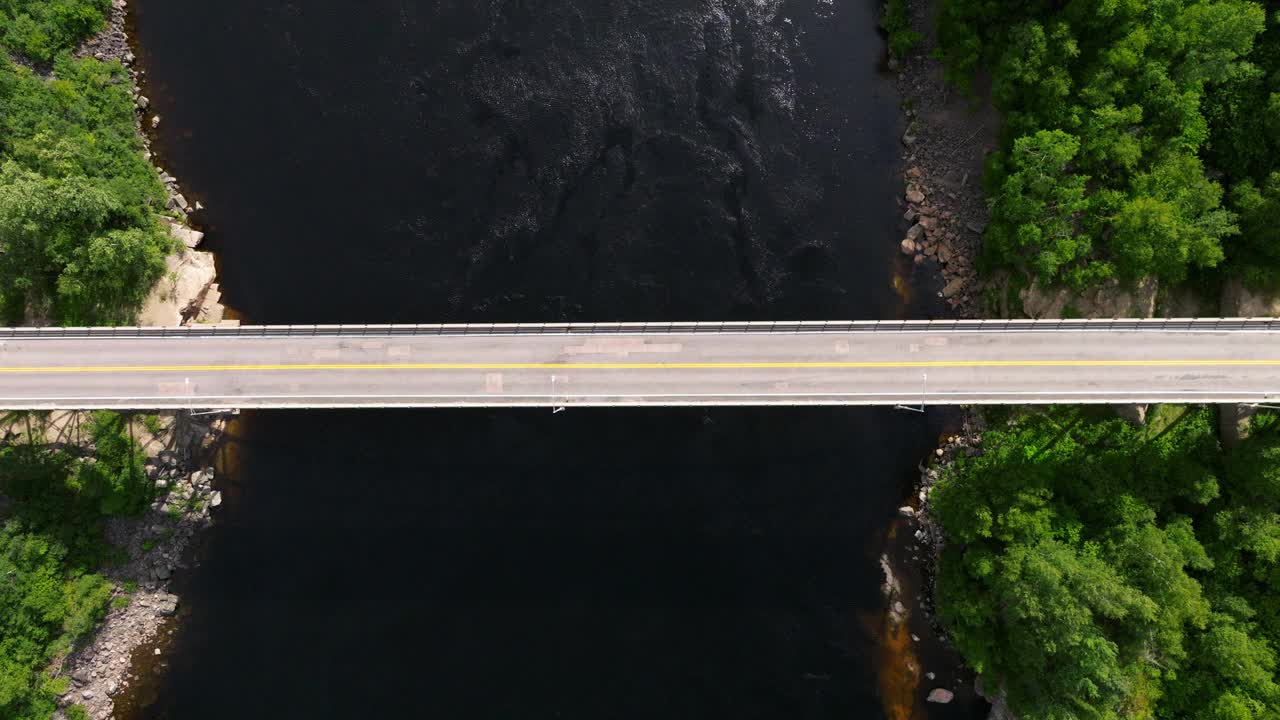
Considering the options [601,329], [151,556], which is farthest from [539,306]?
[151,556]

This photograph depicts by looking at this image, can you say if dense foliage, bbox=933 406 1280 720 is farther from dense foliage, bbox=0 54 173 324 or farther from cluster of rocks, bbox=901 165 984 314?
dense foliage, bbox=0 54 173 324

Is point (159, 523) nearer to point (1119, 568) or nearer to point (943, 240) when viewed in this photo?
point (943, 240)

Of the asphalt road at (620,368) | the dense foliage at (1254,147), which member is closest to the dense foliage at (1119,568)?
the asphalt road at (620,368)

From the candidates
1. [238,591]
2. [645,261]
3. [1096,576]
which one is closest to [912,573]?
[1096,576]

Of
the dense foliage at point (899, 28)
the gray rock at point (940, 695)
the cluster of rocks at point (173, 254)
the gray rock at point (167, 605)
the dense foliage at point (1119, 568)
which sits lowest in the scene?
the gray rock at point (940, 695)

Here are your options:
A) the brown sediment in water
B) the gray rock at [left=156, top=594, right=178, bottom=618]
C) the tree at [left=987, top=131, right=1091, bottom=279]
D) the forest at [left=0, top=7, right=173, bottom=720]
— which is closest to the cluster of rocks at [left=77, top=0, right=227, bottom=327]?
the forest at [left=0, top=7, right=173, bottom=720]

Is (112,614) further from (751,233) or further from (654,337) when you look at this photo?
(751,233)

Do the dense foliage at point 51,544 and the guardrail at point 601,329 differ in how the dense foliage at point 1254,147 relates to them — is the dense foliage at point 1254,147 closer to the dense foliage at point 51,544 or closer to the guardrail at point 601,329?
the guardrail at point 601,329
